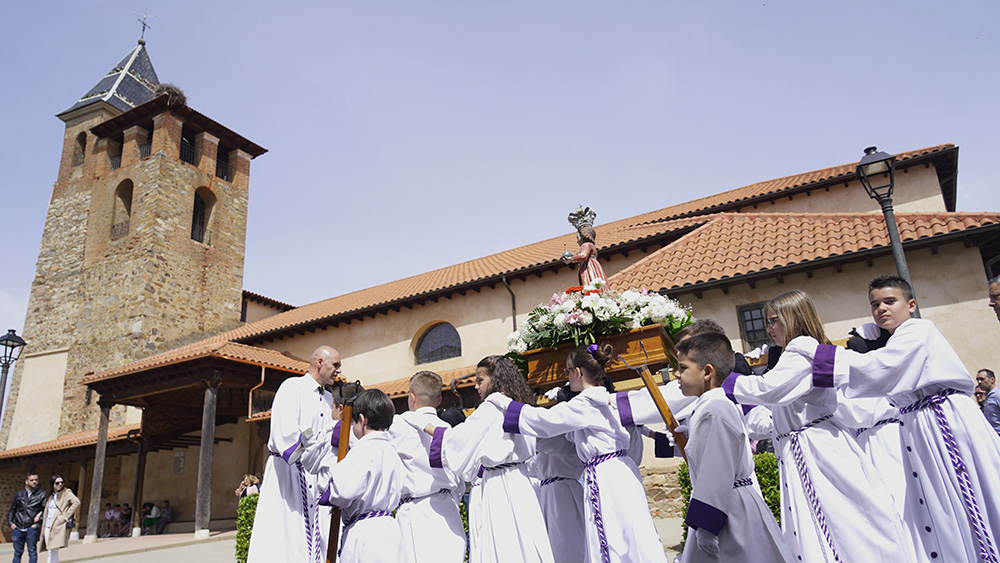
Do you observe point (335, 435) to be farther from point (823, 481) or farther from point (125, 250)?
point (125, 250)

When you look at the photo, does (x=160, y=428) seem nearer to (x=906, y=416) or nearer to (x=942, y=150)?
(x=906, y=416)

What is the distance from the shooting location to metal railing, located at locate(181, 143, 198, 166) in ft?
99.0

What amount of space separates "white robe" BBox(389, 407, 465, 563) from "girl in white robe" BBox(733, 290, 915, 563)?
2340mm

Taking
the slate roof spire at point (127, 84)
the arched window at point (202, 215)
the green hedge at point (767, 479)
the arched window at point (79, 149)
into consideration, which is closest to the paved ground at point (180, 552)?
the green hedge at point (767, 479)

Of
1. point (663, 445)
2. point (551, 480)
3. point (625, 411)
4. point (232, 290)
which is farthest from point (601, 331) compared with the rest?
point (232, 290)

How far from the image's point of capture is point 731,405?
303 cm

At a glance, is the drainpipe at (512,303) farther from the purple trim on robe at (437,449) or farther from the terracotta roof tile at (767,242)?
the purple trim on robe at (437,449)

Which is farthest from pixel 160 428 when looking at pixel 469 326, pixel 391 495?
pixel 391 495

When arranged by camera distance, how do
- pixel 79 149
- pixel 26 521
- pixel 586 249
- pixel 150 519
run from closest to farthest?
→ pixel 586 249 → pixel 26 521 → pixel 150 519 → pixel 79 149

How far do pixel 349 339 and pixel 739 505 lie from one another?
62.9ft

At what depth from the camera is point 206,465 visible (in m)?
16.6

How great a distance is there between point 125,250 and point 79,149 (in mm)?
9084

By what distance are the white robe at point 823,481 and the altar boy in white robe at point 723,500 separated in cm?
44

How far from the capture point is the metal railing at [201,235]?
97.1 ft
